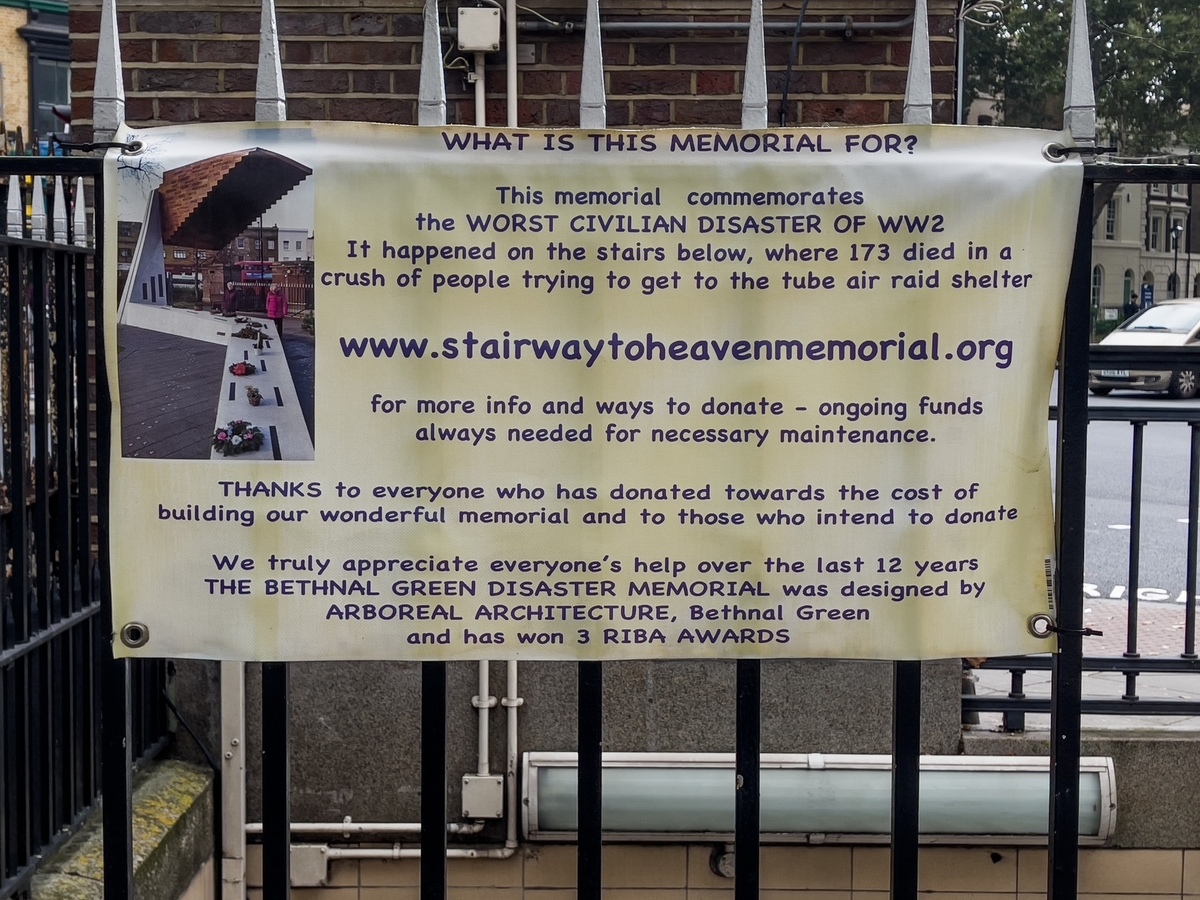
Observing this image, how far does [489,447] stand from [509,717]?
6.99 feet

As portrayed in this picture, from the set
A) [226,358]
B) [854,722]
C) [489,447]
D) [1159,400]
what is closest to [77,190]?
[226,358]

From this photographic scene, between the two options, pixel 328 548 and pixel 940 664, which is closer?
pixel 328 548

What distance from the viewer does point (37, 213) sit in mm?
2939

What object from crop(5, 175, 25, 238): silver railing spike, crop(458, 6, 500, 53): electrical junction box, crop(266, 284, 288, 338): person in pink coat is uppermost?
crop(458, 6, 500, 53): electrical junction box

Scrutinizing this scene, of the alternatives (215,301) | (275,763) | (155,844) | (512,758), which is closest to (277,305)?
(215,301)

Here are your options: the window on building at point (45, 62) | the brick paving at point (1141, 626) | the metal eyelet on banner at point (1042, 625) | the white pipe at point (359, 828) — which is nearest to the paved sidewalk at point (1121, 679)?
the brick paving at point (1141, 626)

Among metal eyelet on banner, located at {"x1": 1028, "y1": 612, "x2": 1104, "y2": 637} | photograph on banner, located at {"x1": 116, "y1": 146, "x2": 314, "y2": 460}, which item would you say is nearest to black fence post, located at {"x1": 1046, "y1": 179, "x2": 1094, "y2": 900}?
metal eyelet on banner, located at {"x1": 1028, "y1": 612, "x2": 1104, "y2": 637}

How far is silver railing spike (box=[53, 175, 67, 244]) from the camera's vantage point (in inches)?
121

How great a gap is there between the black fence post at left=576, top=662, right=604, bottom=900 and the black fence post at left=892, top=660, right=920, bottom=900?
20.0 inches

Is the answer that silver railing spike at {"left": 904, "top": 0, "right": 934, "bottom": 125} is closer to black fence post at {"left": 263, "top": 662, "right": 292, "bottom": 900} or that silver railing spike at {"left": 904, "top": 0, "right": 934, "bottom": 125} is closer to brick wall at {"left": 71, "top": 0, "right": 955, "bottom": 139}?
black fence post at {"left": 263, "top": 662, "right": 292, "bottom": 900}

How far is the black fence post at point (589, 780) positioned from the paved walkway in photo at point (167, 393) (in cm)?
74

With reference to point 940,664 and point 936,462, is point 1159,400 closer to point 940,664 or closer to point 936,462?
point 940,664

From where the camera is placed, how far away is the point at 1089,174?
2064 mm

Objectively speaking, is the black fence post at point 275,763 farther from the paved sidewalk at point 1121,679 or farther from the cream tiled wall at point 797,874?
the paved sidewalk at point 1121,679
